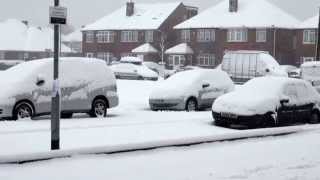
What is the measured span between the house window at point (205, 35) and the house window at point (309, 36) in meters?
9.96

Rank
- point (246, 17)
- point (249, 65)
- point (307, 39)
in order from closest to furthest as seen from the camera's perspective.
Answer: point (249, 65) < point (307, 39) < point (246, 17)

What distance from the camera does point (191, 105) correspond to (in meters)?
22.6

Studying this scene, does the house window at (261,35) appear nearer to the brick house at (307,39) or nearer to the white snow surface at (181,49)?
the brick house at (307,39)

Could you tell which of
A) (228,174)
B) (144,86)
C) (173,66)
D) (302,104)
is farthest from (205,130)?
(173,66)

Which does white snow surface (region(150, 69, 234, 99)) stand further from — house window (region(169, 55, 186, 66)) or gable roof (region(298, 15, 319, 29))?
house window (region(169, 55, 186, 66))

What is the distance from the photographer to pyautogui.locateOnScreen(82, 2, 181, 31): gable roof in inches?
2874

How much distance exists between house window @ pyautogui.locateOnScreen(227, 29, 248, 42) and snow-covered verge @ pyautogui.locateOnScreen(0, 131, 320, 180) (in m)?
51.0

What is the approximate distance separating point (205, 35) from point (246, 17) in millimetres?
5367

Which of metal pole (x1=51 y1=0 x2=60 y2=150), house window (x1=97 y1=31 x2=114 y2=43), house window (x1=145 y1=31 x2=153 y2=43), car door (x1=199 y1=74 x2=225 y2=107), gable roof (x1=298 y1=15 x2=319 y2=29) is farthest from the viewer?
house window (x1=97 y1=31 x2=114 y2=43)

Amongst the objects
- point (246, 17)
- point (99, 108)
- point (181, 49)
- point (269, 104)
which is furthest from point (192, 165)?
point (181, 49)

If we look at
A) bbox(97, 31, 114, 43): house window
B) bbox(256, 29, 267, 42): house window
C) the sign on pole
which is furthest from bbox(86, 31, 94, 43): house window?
the sign on pole

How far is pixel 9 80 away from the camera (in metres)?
17.2

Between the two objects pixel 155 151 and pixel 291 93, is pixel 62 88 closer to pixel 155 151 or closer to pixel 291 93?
pixel 155 151

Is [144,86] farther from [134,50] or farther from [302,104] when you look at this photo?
[134,50]
